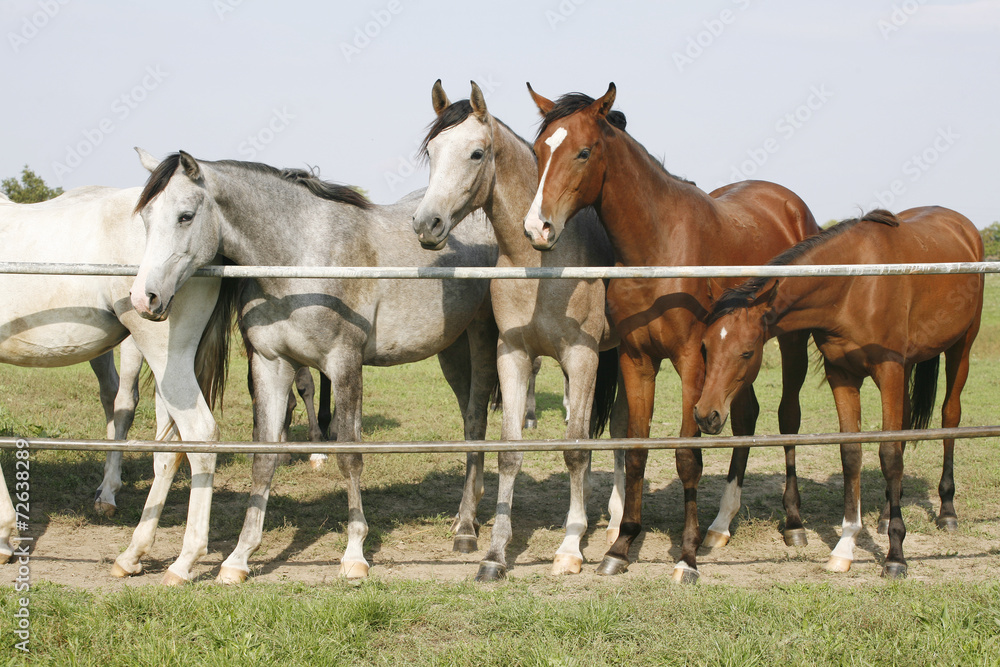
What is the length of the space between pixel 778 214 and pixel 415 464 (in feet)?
12.2

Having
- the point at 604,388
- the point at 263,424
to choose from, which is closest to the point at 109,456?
the point at 263,424

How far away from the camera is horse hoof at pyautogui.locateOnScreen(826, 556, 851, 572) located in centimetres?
451

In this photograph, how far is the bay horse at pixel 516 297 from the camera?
4305 millimetres

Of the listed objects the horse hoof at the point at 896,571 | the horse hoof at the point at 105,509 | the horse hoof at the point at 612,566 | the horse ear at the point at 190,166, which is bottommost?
the horse hoof at the point at 105,509

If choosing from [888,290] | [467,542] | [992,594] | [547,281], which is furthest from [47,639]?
[888,290]

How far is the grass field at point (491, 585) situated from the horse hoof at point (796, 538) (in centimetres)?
9

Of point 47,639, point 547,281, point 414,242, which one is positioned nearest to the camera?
point 47,639

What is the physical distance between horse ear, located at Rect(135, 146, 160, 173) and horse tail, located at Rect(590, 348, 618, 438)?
313cm

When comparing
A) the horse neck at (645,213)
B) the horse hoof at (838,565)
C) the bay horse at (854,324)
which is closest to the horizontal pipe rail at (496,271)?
the bay horse at (854,324)

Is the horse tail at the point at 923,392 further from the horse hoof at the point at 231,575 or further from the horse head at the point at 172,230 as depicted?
the horse head at the point at 172,230

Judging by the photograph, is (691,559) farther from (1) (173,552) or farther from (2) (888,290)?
(1) (173,552)

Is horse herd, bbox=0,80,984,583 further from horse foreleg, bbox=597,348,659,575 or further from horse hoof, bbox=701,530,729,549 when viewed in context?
horse hoof, bbox=701,530,729,549

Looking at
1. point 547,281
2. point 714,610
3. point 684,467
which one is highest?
point 547,281

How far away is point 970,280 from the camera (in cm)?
524
